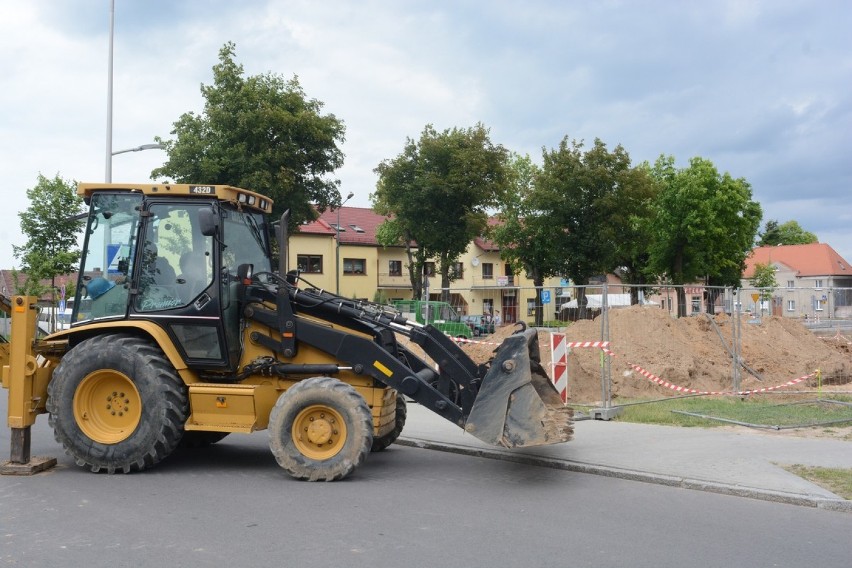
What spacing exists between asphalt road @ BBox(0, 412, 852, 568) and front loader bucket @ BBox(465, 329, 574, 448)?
55cm

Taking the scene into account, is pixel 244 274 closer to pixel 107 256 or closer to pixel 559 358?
pixel 107 256

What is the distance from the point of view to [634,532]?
6.18 metres

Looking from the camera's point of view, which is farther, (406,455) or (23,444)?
(406,455)

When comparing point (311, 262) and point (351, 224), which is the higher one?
point (351, 224)

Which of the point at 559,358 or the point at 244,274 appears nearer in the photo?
the point at 244,274

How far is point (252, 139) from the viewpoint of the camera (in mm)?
29938

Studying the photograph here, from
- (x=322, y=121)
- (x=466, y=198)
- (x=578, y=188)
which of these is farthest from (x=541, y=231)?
(x=322, y=121)

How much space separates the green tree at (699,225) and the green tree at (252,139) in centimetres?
2805

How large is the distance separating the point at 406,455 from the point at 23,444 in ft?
14.0

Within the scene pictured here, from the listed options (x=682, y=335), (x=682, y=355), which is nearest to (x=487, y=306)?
(x=682, y=355)

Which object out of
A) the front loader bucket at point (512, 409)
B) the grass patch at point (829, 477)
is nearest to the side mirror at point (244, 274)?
the front loader bucket at point (512, 409)

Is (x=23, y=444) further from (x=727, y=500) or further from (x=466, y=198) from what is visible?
(x=466, y=198)

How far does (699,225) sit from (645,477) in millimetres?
46059

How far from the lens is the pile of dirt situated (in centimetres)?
1479
